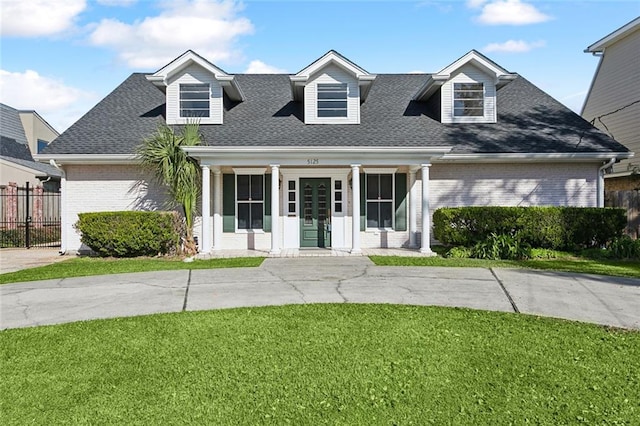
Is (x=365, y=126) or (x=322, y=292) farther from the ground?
(x=365, y=126)

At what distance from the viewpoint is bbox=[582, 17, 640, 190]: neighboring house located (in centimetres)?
1694

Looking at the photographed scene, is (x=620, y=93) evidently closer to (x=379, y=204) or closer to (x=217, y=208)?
(x=379, y=204)

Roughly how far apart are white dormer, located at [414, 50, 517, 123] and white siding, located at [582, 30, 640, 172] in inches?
283

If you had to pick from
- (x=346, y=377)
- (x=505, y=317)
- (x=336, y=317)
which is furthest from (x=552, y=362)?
(x=336, y=317)

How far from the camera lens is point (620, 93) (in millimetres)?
18078

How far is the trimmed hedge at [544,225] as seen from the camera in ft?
36.9

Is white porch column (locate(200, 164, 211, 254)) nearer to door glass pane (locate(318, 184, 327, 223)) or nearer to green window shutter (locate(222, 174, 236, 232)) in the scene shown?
green window shutter (locate(222, 174, 236, 232))

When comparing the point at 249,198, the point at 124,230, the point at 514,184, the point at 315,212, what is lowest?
the point at 124,230

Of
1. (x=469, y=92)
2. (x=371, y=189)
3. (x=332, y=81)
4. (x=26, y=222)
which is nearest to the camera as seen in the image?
(x=371, y=189)

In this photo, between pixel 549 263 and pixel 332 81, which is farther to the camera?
pixel 332 81

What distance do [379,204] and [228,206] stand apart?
4.76 metres

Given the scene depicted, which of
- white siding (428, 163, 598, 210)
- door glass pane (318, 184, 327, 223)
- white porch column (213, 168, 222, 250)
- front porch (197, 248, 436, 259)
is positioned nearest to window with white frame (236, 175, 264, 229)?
white porch column (213, 168, 222, 250)

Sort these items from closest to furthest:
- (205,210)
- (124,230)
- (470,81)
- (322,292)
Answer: (322,292) → (124,230) → (205,210) → (470,81)

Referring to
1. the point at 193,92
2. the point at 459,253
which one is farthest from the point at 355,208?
the point at 193,92
